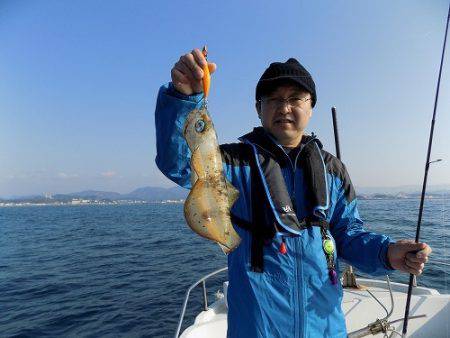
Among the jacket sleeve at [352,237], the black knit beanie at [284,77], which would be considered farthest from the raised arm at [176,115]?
the jacket sleeve at [352,237]

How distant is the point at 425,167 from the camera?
3.94 metres

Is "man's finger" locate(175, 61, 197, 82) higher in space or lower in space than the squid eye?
higher

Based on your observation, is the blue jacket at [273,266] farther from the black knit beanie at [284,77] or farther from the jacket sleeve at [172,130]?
the black knit beanie at [284,77]

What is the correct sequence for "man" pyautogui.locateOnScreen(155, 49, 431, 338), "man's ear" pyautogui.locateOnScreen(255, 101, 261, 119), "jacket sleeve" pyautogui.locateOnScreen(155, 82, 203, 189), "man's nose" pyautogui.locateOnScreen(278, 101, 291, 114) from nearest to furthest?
"jacket sleeve" pyautogui.locateOnScreen(155, 82, 203, 189), "man" pyautogui.locateOnScreen(155, 49, 431, 338), "man's nose" pyautogui.locateOnScreen(278, 101, 291, 114), "man's ear" pyautogui.locateOnScreen(255, 101, 261, 119)

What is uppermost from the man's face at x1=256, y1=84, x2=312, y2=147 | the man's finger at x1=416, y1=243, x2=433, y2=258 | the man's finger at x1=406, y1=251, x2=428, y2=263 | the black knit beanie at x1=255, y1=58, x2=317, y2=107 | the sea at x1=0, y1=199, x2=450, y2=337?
the black knit beanie at x1=255, y1=58, x2=317, y2=107

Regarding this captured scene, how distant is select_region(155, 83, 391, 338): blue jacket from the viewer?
2066 millimetres

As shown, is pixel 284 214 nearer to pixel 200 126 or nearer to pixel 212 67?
pixel 200 126

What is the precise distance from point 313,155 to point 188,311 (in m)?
9.44

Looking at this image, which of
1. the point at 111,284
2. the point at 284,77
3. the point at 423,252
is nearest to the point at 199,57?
the point at 284,77

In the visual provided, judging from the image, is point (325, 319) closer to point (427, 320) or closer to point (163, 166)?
point (163, 166)

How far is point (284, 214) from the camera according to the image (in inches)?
91.0

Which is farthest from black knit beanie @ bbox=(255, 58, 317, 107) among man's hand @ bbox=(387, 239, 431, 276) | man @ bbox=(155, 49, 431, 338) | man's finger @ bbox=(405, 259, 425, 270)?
man's finger @ bbox=(405, 259, 425, 270)

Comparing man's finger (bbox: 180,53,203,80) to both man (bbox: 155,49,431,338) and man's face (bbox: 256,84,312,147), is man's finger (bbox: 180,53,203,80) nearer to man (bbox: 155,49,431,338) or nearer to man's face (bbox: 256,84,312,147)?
man (bbox: 155,49,431,338)

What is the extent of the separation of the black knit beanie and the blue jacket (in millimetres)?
561
